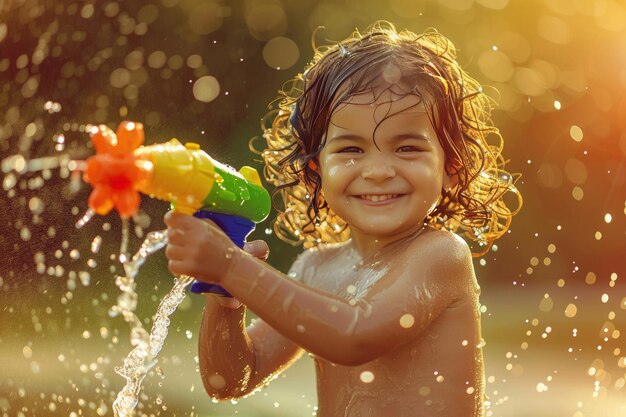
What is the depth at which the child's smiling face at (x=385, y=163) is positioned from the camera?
1.17 meters

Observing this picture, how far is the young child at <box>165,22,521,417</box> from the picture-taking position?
3.31 ft

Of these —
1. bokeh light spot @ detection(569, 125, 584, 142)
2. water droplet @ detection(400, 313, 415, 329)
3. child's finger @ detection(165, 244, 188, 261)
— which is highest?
child's finger @ detection(165, 244, 188, 261)

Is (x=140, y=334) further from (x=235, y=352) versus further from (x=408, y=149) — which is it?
(x=408, y=149)

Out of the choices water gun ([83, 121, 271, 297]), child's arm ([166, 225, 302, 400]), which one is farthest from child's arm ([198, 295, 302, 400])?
water gun ([83, 121, 271, 297])

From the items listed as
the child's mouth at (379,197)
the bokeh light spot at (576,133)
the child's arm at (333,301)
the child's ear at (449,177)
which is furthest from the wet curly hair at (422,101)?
the bokeh light spot at (576,133)

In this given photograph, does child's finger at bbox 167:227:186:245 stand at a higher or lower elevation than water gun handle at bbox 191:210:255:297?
higher

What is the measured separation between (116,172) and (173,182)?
82mm

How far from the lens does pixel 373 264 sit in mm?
1226

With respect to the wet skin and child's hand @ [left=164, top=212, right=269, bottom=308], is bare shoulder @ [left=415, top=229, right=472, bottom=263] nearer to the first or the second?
the wet skin

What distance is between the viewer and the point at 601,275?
11.3 feet

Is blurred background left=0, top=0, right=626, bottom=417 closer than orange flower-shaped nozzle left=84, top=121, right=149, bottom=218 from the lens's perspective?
No

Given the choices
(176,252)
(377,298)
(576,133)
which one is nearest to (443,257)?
(377,298)

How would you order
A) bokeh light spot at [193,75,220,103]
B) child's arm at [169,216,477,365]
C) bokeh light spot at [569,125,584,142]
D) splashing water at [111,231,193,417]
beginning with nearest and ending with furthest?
child's arm at [169,216,477,365] → splashing water at [111,231,193,417] → bokeh light spot at [193,75,220,103] → bokeh light spot at [569,125,584,142]

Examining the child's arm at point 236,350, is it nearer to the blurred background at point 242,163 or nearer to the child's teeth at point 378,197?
the child's teeth at point 378,197
